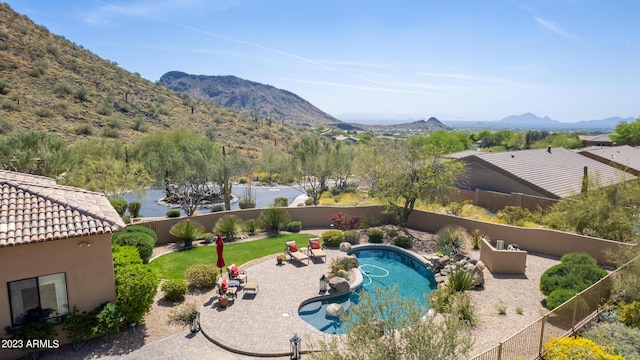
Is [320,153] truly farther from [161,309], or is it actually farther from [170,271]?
[161,309]

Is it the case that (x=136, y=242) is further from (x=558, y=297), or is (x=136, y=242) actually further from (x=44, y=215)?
(x=558, y=297)

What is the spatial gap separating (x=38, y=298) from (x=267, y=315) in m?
6.71

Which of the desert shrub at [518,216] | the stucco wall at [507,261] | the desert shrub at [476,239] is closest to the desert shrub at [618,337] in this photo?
the stucco wall at [507,261]

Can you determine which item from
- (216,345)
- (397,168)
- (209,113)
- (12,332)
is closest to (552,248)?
(397,168)

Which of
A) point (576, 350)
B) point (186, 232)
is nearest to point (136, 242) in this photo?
point (186, 232)

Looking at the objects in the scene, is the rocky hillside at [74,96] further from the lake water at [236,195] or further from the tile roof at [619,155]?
the tile roof at [619,155]

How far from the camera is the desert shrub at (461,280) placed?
14.2 meters

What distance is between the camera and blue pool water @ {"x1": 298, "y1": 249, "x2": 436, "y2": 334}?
42.2 ft

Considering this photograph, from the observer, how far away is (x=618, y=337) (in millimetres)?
9859

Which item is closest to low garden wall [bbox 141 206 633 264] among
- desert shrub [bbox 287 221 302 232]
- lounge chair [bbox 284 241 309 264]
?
desert shrub [bbox 287 221 302 232]

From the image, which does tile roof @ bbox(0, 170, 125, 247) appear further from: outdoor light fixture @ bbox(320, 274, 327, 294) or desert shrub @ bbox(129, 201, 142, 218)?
desert shrub @ bbox(129, 201, 142, 218)

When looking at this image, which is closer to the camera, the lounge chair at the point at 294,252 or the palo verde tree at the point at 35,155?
the lounge chair at the point at 294,252

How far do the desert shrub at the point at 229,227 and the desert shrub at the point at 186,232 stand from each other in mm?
1302

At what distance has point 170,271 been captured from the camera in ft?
54.0
